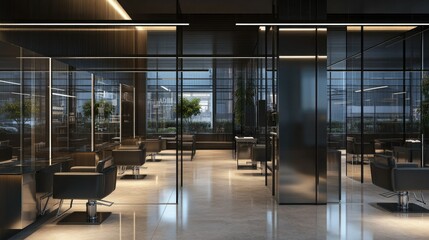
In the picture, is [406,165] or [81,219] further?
[406,165]

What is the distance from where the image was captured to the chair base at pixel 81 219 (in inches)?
259

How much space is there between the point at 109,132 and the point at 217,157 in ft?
25.2

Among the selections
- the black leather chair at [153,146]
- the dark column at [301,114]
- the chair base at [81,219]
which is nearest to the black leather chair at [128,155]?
the black leather chair at [153,146]

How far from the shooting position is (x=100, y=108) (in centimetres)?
926

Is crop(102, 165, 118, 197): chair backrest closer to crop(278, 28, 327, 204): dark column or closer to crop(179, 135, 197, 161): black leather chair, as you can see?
crop(278, 28, 327, 204): dark column

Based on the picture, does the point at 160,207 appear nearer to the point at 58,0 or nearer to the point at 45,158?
the point at 45,158

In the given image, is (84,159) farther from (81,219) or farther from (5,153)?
(5,153)

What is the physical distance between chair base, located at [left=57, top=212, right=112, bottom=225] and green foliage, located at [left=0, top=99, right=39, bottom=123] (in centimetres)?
154

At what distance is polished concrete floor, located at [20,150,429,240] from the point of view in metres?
5.99

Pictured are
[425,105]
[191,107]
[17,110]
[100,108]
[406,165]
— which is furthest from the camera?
[191,107]

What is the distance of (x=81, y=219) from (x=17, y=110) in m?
1.79

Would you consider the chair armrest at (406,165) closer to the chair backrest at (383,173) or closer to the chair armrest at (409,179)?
the chair backrest at (383,173)

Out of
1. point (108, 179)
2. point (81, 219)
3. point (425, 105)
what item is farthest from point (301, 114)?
point (81, 219)

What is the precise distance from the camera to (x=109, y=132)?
966cm
